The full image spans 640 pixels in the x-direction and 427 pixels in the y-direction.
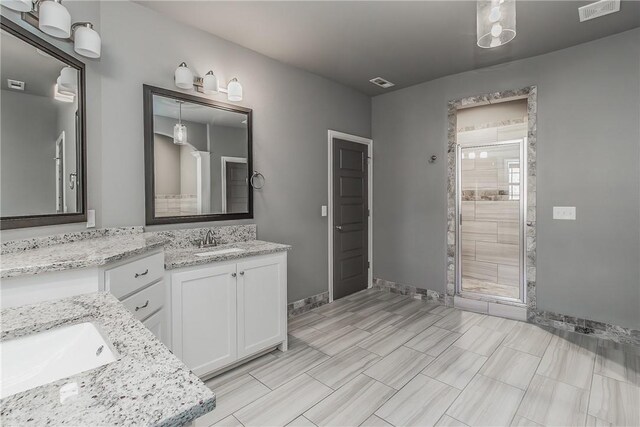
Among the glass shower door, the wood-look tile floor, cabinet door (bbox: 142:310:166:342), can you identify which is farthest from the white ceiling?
the wood-look tile floor

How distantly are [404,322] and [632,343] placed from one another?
1928mm

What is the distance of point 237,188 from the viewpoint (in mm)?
2936

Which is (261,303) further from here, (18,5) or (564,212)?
(564,212)

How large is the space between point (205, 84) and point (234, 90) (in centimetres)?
25

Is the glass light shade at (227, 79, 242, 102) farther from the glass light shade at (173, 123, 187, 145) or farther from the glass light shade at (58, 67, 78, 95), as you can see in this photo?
the glass light shade at (58, 67, 78, 95)

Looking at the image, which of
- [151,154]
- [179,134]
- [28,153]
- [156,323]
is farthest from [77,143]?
[156,323]

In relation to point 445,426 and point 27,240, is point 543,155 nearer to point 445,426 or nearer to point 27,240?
point 445,426

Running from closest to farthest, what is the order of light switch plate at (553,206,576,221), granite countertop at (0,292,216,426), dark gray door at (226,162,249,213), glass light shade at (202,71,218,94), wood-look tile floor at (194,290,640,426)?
granite countertop at (0,292,216,426)
wood-look tile floor at (194,290,640,426)
glass light shade at (202,71,218,94)
dark gray door at (226,162,249,213)
light switch plate at (553,206,576,221)

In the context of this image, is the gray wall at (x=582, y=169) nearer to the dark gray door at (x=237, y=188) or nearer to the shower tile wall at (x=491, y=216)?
the shower tile wall at (x=491, y=216)

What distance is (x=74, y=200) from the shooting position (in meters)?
1.95

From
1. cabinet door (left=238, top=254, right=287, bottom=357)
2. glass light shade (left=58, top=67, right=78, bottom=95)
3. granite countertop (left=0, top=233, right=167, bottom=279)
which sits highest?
glass light shade (left=58, top=67, right=78, bottom=95)

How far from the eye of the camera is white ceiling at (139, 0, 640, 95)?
235 cm

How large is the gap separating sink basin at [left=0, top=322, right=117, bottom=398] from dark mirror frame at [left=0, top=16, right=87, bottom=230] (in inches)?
39.0

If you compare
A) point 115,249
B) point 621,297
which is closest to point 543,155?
point 621,297
